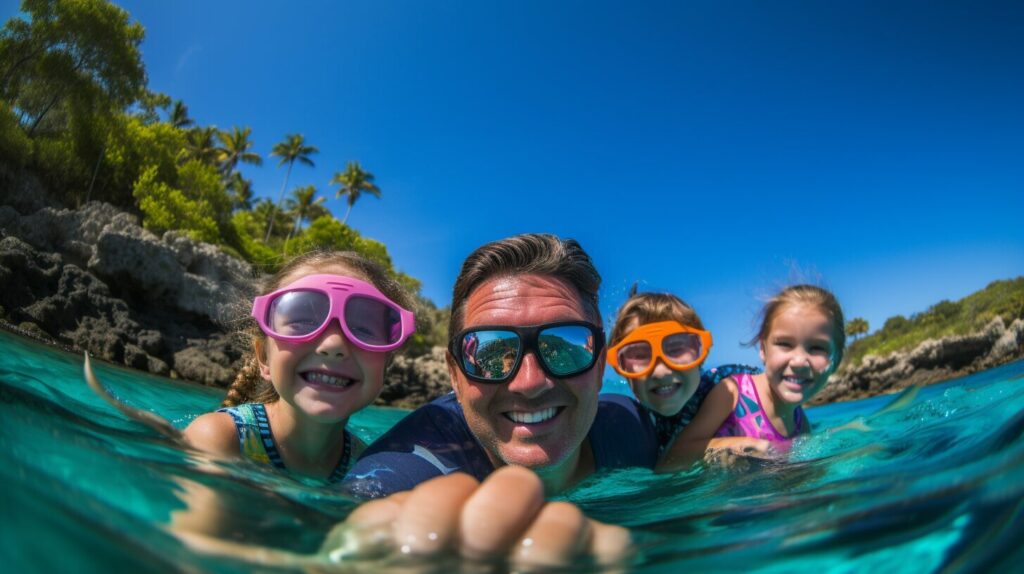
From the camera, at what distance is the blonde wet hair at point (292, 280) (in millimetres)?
3266

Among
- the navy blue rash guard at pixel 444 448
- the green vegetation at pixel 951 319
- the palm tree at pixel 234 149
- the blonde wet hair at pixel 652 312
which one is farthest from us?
the palm tree at pixel 234 149

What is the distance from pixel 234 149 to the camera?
A: 134ft

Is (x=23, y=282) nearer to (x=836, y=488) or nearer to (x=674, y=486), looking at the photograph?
(x=674, y=486)

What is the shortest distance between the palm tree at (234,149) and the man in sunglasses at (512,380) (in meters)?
44.6

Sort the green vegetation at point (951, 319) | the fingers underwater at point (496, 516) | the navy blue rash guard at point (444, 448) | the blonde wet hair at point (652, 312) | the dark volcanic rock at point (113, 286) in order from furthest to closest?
1. the green vegetation at point (951, 319)
2. the dark volcanic rock at point (113, 286)
3. the blonde wet hair at point (652, 312)
4. the navy blue rash guard at point (444, 448)
5. the fingers underwater at point (496, 516)

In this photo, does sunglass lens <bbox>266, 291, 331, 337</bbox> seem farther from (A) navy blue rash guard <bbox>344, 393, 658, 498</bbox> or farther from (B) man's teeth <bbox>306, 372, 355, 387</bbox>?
(A) navy blue rash guard <bbox>344, 393, 658, 498</bbox>

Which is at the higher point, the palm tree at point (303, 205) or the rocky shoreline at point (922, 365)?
the palm tree at point (303, 205)

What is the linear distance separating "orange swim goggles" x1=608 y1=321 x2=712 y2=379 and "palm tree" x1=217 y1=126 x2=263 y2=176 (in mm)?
43942

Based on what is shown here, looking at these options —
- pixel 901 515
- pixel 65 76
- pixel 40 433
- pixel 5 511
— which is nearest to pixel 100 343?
pixel 65 76

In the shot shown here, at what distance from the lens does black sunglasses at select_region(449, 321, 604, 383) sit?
94.8 inches

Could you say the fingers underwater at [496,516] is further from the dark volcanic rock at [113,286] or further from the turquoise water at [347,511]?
the dark volcanic rock at [113,286]

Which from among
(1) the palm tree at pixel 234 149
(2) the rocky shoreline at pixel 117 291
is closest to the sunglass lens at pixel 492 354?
(2) the rocky shoreline at pixel 117 291

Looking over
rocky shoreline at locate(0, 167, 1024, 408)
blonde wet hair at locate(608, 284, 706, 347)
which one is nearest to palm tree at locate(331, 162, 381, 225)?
rocky shoreline at locate(0, 167, 1024, 408)

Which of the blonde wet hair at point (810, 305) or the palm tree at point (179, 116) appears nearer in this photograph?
the blonde wet hair at point (810, 305)
